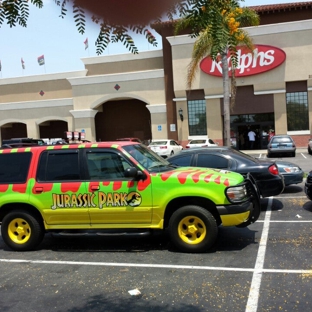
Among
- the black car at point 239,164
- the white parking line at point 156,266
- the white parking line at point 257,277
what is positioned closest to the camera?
the white parking line at point 257,277

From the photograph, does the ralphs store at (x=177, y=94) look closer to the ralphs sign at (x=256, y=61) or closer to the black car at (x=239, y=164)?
the ralphs sign at (x=256, y=61)

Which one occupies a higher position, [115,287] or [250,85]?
[250,85]

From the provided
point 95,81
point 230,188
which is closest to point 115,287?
point 230,188

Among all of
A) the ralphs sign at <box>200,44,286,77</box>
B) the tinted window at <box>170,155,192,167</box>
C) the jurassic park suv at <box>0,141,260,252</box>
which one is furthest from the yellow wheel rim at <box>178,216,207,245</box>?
the ralphs sign at <box>200,44,286,77</box>

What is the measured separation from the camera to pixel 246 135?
101ft

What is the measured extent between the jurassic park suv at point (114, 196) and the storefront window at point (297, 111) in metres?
24.0

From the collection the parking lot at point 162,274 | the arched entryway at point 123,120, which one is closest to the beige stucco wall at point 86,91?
the arched entryway at point 123,120

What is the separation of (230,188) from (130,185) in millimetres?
1565

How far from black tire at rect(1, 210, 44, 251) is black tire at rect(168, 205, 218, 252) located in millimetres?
2300

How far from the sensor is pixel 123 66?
3281 centimetres

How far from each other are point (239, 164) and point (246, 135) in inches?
903

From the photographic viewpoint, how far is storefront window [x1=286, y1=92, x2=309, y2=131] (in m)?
28.2

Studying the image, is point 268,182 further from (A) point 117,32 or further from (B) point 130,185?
(A) point 117,32

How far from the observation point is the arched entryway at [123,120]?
3534 cm
